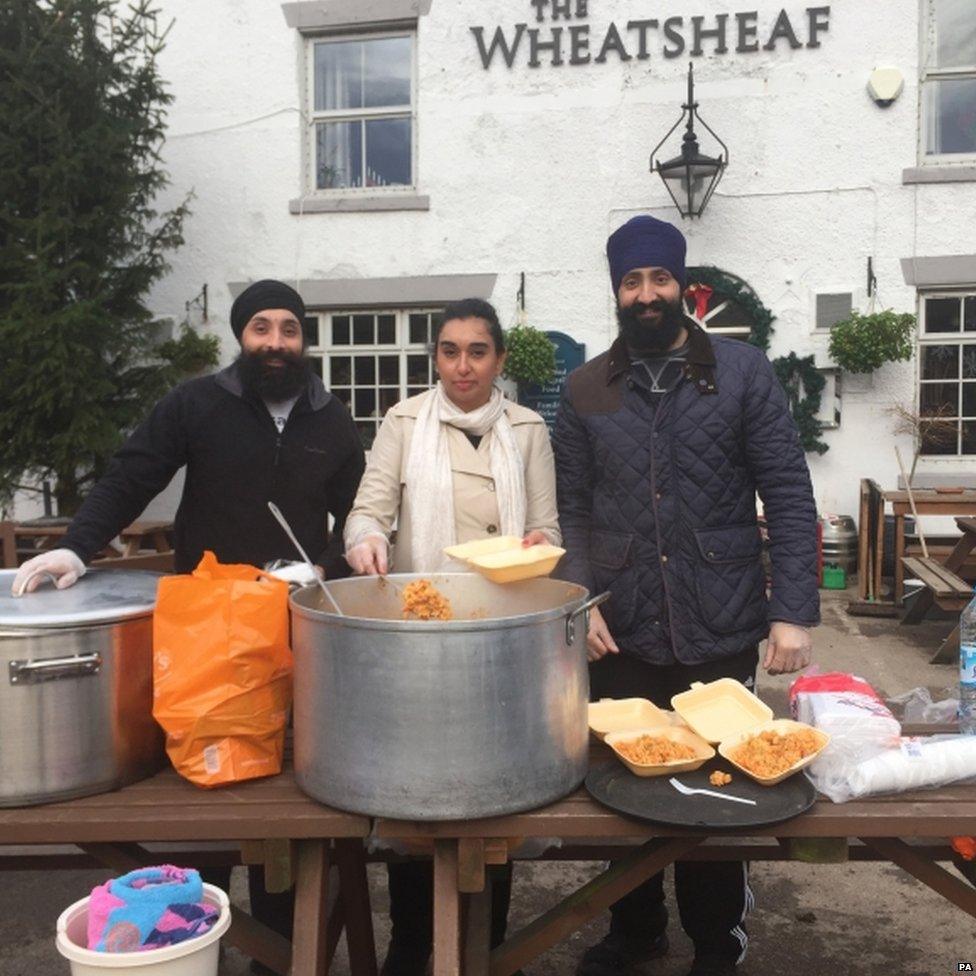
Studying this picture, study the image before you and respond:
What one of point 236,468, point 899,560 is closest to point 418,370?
point 899,560

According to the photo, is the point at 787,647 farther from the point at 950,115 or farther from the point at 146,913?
the point at 950,115

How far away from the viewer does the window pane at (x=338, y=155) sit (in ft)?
28.6

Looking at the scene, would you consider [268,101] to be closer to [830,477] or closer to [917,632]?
[830,477]

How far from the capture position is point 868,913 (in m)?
3.11

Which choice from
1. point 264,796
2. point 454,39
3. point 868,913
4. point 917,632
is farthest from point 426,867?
point 454,39

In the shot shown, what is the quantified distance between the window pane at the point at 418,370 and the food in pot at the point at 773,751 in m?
6.89

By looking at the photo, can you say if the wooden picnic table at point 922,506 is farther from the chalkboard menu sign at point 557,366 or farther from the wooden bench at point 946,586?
the chalkboard menu sign at point 557,366

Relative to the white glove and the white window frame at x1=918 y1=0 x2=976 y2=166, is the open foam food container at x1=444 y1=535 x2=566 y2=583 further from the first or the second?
the white window frame at x1=918 y1=0 x2=976 y2=166

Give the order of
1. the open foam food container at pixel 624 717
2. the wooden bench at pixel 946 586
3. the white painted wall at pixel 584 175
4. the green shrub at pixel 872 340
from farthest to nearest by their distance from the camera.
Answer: the white painted wall at pixel 584 175
the green shrub at pixel 872 340
the wooden bench at pixel 946 586
the open foam food container at pixel 624 717

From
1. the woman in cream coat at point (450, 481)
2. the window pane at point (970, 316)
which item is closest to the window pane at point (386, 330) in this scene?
the window pane at point (970, 316)

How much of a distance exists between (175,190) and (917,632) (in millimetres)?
7037

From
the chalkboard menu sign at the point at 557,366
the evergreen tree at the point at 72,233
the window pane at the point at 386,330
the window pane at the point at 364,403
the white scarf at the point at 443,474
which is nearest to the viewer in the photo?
the white scarf at the point at 443,474

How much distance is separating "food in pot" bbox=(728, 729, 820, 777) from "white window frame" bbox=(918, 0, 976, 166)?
7.22 meters

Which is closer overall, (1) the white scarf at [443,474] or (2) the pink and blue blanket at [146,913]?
(2) the pink and blue blanket at [146,913]
